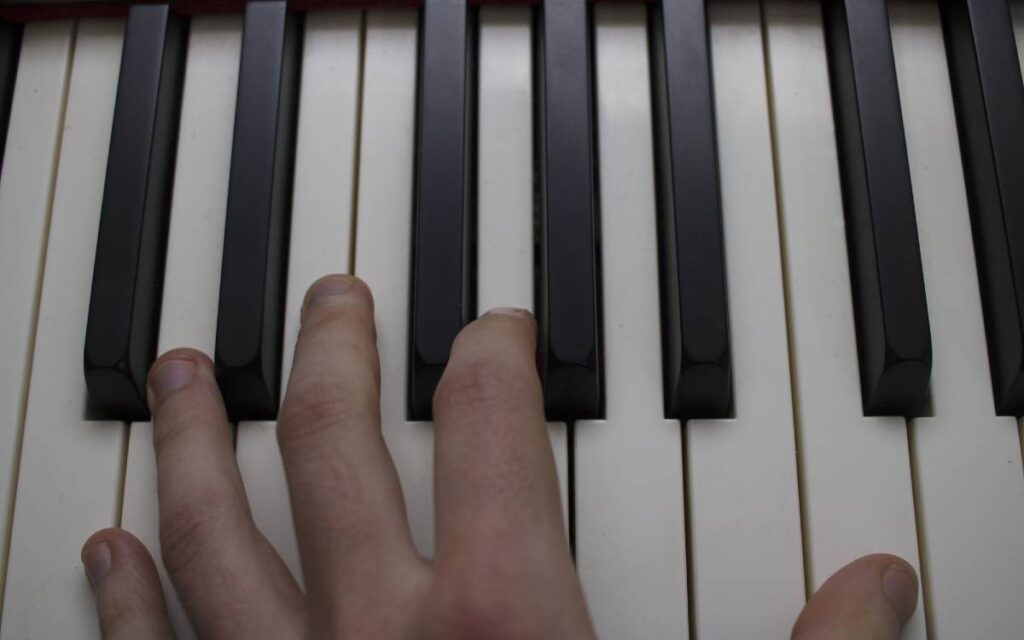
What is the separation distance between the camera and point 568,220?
837 mm

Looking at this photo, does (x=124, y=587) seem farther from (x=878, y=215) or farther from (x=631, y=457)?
(x=878, y=215)

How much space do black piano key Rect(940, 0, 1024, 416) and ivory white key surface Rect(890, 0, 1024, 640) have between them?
0.01 metres

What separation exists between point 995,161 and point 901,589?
40 centimetres

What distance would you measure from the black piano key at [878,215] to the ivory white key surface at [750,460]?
72 millimetres

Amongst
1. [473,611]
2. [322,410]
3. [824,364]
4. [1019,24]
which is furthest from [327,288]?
[1019,24]

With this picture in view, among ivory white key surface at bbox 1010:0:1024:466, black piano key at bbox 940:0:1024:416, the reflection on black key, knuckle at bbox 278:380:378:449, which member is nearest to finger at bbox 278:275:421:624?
knuckle at bbox 278:380:378:449

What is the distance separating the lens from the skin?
0.66 metres

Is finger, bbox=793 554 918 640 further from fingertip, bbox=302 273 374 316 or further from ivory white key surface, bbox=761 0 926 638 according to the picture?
fingertip, bbox=302 273 374 316

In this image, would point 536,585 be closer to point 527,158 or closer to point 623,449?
point 623,449

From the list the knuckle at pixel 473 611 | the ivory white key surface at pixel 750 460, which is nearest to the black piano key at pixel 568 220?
the ivory white key surface at pixel 750 460

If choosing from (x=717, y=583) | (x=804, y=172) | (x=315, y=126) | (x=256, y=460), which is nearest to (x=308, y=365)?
(x=256, y=460)

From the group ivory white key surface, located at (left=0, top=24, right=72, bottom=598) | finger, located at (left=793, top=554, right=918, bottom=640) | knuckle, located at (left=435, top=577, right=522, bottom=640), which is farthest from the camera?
ivory white key surface, located at (left=0, top=24, right=72, bottom=598)

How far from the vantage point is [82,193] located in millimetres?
921

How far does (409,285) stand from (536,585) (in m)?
0.33
